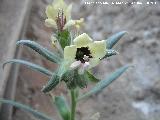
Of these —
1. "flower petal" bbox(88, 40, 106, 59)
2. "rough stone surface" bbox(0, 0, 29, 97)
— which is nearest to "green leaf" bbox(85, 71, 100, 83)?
"flower petal" bbox(88, 40, 106, 59)

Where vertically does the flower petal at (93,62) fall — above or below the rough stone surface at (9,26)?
below

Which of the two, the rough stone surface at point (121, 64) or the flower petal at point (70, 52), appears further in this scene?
the rough stone surface at point (121, 64)

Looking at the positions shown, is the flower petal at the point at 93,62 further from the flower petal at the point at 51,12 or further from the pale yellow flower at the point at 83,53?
the flower petal at the point at 51,12

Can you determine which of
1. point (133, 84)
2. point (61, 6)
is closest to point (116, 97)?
point (133, 84)

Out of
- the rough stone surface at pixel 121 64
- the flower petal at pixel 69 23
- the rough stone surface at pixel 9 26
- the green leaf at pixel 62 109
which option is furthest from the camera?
the rough stone surface at pixel 121 64

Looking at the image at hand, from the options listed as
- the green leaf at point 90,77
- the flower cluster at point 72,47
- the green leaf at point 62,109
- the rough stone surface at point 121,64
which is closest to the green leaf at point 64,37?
the flower cluster at point 72,47

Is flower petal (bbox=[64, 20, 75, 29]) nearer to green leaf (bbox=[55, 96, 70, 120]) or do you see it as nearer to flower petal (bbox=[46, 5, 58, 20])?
flower petal (bbox=[46, 5, 58, 20])

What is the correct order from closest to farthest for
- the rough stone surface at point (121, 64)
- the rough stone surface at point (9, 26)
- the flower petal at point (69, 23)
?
the flower petal at point (69, 23) < the rough stone surface at point (9, 26) < the rough stone surface at point (121, 64)

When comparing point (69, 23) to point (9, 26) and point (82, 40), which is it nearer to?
point (82, 40)
